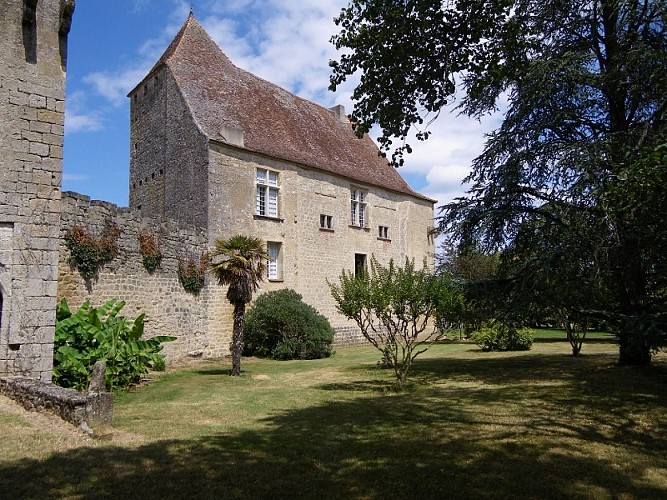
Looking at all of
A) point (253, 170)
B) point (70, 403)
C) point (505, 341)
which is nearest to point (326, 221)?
point (253, 170)

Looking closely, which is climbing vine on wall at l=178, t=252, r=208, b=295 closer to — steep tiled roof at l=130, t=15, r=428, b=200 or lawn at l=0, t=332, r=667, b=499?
steep tiled roof at l=130, t=15, r=428, b=200

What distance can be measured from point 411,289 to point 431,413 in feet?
8.71

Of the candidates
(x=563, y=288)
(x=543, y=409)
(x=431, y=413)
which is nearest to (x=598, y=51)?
(x=563, y=288)

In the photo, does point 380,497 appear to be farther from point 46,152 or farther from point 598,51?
point 598,51

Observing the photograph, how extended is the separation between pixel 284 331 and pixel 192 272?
345 cm

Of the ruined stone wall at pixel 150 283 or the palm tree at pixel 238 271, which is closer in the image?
the palm tree at pixel 238 271

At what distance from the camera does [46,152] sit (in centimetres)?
923

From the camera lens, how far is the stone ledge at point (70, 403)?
22.0ft

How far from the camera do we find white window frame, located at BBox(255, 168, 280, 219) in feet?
63.3

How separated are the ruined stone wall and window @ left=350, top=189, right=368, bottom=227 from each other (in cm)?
806

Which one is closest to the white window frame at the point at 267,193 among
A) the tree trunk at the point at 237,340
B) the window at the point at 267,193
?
the window at the point at 267,193

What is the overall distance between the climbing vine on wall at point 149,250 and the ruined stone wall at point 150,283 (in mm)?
121

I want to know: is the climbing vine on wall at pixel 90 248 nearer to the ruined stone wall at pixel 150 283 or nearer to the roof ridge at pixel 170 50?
the ruined stone wall at pixel 150 283

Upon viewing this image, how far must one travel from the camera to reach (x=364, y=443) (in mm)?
6227
